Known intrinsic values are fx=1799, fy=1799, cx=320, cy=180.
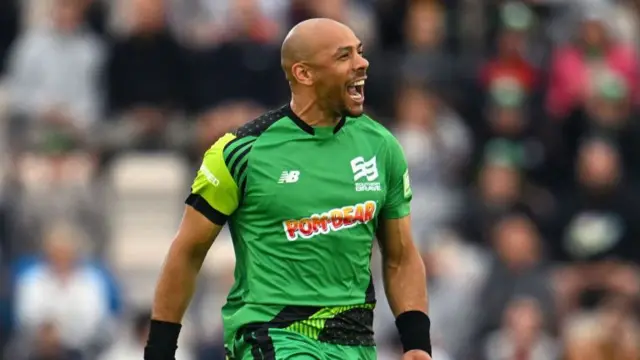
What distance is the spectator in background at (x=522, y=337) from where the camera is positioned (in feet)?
45.1

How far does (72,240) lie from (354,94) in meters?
6.62

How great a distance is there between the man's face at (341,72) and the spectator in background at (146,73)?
768 cm

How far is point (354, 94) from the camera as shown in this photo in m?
7.73

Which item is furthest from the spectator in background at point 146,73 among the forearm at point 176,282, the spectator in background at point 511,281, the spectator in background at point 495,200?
the forearm at point 176,282

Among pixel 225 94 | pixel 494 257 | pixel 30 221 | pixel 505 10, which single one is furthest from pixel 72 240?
pixel 505 10

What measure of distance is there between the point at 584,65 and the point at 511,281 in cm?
338

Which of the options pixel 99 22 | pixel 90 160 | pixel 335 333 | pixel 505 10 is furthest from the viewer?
pixel 505 10

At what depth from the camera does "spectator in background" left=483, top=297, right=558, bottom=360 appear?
13758 millimetres

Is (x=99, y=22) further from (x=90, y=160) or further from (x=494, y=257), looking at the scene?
(x=494, y=257)

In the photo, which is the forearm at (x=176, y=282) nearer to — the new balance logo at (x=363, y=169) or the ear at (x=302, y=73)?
the new balance logo at (x=363, y=169)

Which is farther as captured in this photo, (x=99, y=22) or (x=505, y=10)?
(x=505, y=10)

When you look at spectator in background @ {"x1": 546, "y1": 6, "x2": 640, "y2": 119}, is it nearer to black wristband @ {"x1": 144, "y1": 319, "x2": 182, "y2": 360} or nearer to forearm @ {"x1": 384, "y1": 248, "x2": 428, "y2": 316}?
forearm @ {"x1": 384, "y1": 248, "x2": 428, "y2": 316}

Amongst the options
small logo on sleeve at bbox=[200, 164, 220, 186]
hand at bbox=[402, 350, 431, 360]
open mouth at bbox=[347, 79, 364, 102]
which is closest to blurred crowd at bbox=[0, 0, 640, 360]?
hand at bbox=[402, 350, 431, 360]

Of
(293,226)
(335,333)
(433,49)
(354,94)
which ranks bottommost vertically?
(335,333)
